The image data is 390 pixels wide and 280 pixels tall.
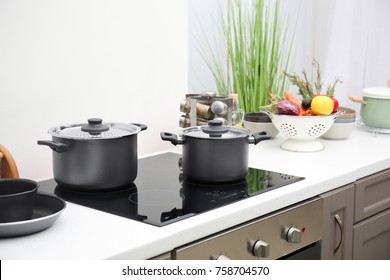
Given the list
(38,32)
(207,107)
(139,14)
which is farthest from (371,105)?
(38,32)

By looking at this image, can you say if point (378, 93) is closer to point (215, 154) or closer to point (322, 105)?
point (322, 105)

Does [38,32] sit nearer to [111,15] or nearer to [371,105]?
[111,15]

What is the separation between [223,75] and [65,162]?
2.03 m

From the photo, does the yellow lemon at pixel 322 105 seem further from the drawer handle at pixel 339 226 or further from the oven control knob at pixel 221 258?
the oven control knob at pixel 221 258

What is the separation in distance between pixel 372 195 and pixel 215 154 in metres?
0.71

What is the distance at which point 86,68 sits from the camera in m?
2.02

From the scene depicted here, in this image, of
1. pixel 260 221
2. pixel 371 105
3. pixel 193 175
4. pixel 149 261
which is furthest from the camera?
pixel 371 105

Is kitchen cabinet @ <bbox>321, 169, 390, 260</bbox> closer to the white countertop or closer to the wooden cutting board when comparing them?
the white countertop

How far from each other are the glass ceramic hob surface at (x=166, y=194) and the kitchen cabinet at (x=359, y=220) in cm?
20

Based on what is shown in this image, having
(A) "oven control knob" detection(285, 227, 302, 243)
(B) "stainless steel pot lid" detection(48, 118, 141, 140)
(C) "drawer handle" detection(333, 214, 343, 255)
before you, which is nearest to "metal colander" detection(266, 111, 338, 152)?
(C) "drawer handle" detection(333, 214, 343, 255)

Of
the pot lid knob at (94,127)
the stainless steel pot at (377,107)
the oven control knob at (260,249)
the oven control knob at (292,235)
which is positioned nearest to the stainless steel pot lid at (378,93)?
the stainless steel pot at (377,107)

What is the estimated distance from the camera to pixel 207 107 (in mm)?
2205

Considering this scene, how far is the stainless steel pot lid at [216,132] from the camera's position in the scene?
1802 millimetres

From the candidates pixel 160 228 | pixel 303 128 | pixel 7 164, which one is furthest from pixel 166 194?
pixel 303 128
